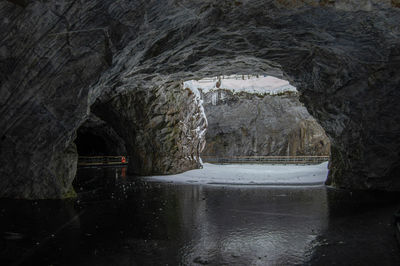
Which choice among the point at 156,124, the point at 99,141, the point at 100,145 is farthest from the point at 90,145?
the point at 156,124

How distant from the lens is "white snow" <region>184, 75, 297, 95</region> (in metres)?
29.3

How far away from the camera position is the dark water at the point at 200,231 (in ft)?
12.6

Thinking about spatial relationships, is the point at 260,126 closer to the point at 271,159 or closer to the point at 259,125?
the point at 259,125

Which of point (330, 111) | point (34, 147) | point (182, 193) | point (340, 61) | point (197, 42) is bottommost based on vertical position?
point (182, 193)

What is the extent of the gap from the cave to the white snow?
1806 cm

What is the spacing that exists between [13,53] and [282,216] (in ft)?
22.4

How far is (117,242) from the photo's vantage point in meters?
4.48

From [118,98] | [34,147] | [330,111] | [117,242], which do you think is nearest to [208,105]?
[118,98]

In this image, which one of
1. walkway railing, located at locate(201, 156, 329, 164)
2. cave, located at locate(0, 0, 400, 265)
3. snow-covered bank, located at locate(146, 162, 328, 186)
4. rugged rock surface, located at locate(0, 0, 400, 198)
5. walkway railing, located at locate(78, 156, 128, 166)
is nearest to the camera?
cave, located at locate(0, 0, 400, 265)

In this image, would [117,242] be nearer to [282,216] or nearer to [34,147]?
[282,216]

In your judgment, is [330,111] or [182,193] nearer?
[182,193]

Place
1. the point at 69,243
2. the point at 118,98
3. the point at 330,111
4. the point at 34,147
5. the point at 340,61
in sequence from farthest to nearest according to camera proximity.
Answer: the point at 118,98, the point at 330,111, the point at 340,61, the point at 34,147, the point at 69,243

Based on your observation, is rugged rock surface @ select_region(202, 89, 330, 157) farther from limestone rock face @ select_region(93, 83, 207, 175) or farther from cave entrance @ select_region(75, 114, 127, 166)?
limestone rock face @ select_region(93, 83, 207, 175)

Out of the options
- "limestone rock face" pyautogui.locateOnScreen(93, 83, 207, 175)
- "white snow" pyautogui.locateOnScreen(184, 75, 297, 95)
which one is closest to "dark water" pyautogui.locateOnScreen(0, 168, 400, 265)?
"limestone rock face" pyautogui.locateOnScreen(93, 83, 207, 175)
